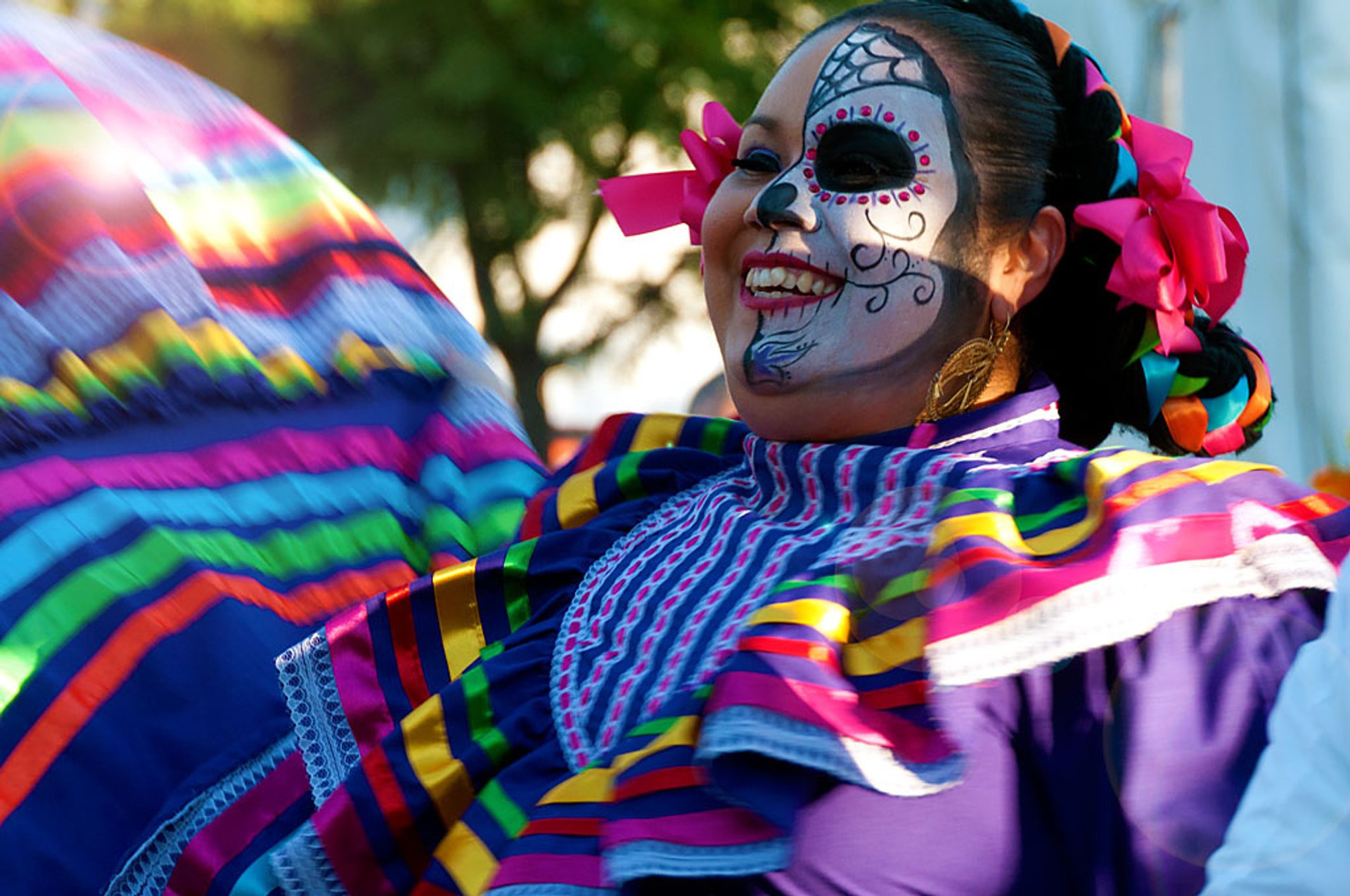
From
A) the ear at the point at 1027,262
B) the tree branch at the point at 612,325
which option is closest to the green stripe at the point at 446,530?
the ear at the point at 1027,262

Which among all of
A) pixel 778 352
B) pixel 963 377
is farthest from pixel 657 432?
pixel 963 377

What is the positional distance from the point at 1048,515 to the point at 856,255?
0.39m

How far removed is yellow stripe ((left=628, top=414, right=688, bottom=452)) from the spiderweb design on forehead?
43cm

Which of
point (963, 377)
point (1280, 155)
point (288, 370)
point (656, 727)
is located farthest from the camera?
point (1280, 155)

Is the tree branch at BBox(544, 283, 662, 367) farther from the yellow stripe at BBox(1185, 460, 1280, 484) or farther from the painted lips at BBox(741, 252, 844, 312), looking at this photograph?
the yellow stripe at BBox(1185, 460, 1280, 484)

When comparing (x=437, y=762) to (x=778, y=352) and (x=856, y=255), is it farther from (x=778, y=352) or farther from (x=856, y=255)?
(x=856, y=255)

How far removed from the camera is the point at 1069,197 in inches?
69.1

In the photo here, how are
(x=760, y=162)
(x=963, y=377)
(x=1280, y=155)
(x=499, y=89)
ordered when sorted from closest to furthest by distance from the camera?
1. (x=963, y=377)
2. (x=760, y=162)
3. (x=1280, y=155)
4. (x=499, y=89)

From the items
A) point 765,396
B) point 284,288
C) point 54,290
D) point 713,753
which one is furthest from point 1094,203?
point 54,290

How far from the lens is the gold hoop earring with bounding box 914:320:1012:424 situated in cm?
160

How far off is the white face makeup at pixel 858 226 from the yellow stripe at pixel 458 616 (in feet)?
1.25

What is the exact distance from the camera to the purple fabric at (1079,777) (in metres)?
1.13

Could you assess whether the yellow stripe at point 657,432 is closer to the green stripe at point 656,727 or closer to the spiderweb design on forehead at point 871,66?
the spiderweb design on forehead at point 871,66

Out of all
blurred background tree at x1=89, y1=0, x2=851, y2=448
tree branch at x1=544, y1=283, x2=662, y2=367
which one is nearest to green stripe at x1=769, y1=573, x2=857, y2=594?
blurred background tree at x1=89, y1=0, x2=851, y2=448
